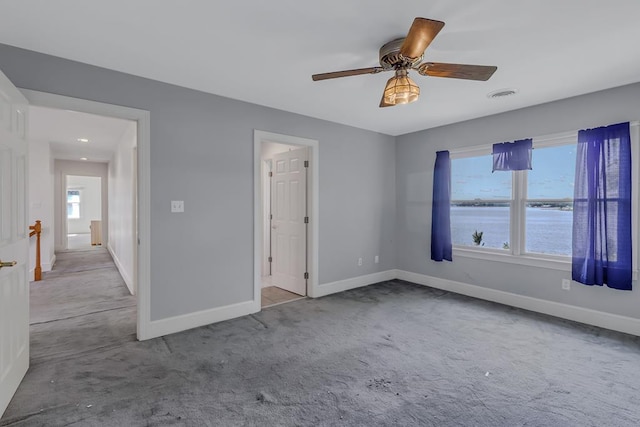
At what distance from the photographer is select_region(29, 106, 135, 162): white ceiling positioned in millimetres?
4227

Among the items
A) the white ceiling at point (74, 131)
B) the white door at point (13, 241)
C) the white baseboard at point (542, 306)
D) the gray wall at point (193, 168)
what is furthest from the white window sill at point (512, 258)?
the white ceiling at point (74, 131)

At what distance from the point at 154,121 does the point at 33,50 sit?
0.93 meters

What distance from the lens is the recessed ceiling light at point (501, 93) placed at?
3.19 metres

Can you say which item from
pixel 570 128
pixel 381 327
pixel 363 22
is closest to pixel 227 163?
pixel 363 22

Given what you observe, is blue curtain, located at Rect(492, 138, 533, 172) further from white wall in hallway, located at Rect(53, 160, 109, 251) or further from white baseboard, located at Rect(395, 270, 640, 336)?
white wall in hallway, located at Rect(53, 160, 109, 251)

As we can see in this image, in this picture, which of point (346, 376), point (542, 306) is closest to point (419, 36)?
point (346, 376)

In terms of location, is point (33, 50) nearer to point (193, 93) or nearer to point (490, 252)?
point (193, 93)

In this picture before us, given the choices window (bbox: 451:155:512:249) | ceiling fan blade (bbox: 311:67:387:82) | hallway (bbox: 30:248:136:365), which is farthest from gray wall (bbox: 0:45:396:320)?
window (bbox: 451:155:512:249)

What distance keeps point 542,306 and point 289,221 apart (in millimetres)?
3367

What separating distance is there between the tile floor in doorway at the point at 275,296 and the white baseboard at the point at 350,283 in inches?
10.6

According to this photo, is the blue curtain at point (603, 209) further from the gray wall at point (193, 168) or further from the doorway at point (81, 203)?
the doorway at point (81, 203)

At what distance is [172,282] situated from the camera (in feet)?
9.98

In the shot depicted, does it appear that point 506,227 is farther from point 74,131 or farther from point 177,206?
point 74,131

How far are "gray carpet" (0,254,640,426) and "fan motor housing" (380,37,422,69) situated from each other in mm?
2283
